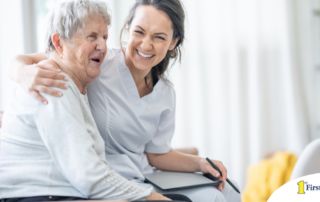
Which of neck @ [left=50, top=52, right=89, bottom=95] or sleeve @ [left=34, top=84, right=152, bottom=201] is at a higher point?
neck @ [left=50, top=52, right=89, bottom=95]

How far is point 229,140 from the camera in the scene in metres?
2.64

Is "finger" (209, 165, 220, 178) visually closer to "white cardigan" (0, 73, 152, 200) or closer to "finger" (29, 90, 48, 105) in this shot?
"white cardigan" (0, 73, 152, 200)

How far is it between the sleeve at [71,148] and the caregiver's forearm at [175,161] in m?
0.60

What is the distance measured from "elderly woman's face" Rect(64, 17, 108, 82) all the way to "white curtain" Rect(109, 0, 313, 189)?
4.90ft

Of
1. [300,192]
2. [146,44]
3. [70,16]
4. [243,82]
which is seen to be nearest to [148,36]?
[146,44]

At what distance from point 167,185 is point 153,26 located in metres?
0.66

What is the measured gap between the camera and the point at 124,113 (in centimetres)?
127

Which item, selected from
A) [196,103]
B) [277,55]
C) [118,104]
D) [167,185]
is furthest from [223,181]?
[277,55]

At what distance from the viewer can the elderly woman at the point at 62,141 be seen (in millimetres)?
817

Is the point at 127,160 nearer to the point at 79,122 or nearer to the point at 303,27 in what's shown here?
the point at 79,122

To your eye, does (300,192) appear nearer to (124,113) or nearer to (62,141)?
(124,113)

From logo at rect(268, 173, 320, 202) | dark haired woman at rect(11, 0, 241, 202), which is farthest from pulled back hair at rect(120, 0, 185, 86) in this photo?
Answer: logo at rect(268, 173, 320, 202)

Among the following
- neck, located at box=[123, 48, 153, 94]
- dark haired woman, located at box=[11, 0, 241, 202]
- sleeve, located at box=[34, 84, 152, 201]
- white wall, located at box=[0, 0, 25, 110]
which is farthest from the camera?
white wall, located at box=[0, 0, 25, 110]

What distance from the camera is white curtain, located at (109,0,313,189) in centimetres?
255
